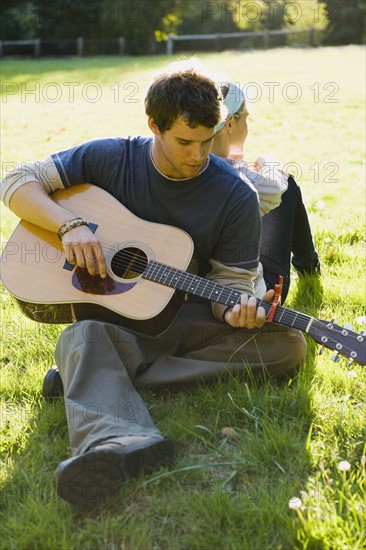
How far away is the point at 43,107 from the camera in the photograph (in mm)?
11133

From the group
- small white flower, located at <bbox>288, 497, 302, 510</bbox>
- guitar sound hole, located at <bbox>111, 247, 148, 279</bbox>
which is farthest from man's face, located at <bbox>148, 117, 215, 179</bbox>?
small white flower, located at <bbox>288, 497, 302, 510</bbox>

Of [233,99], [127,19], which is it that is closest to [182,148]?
[233,99]

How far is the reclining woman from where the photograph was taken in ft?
11.0

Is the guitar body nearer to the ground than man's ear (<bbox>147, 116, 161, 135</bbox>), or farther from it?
nearer to the ground

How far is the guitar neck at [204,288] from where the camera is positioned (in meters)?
2.66

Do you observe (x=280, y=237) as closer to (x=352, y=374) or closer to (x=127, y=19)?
(x=352, y=374)

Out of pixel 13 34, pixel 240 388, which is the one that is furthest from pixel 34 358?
pixel 13 34

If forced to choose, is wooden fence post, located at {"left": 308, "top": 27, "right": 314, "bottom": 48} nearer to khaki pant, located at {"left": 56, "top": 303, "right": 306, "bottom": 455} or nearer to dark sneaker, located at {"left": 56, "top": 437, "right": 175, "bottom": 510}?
khaki pant, located at {"left": 56, "top": 303, "right": 306, "bottom": 455}

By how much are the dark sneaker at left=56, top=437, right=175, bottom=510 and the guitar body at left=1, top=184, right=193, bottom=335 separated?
0.66 meters

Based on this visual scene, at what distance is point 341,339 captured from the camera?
2.54m

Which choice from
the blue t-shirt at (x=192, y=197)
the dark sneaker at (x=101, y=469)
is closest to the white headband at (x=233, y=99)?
the blue t-shirt at (x=192, y=197)

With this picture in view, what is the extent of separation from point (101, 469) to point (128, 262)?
105cm

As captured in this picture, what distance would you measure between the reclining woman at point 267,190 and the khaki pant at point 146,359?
0.55m

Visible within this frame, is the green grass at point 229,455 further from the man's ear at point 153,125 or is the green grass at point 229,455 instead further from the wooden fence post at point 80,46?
the wooden fence post at point 80,46
